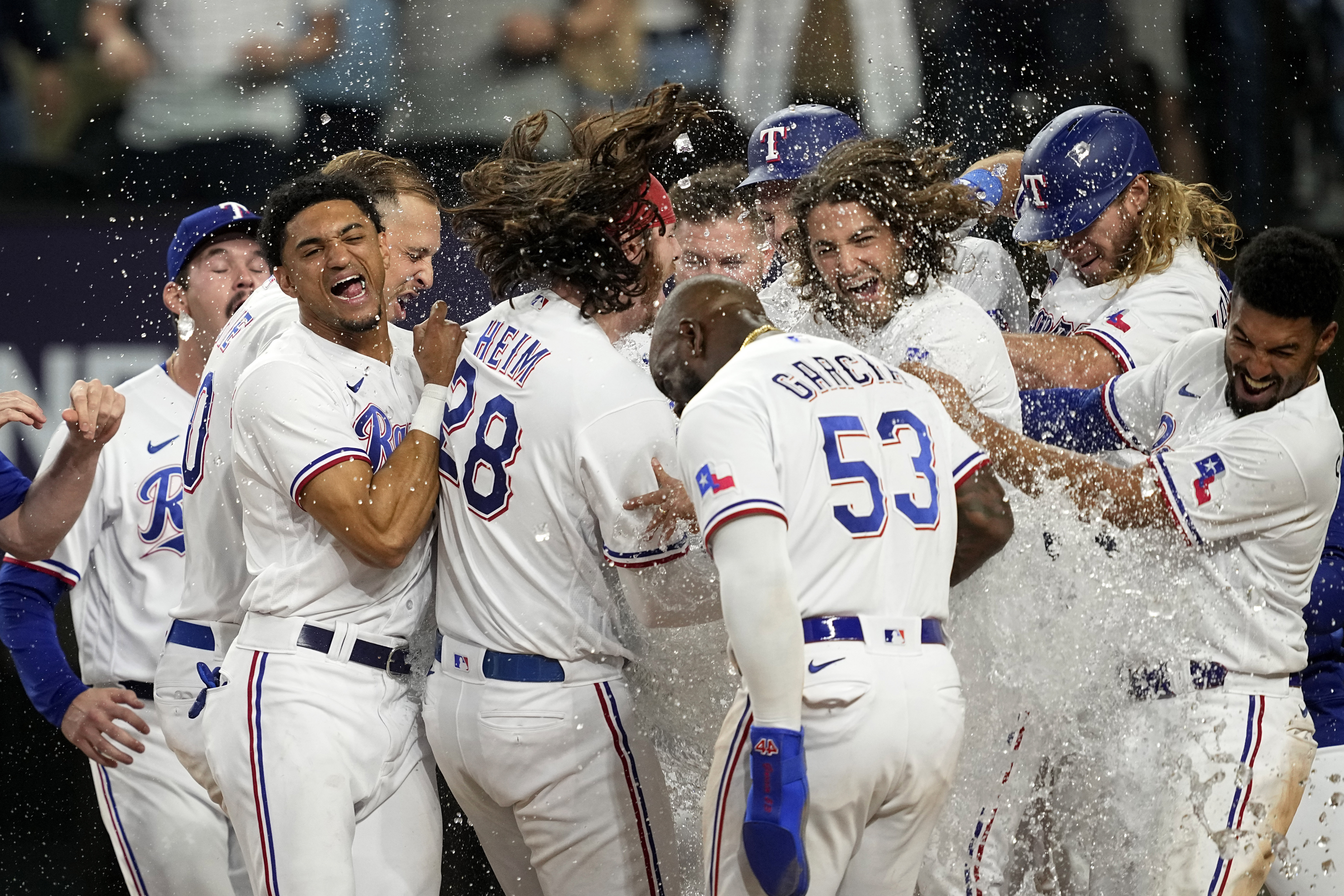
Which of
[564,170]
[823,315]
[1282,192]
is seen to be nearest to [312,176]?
[564,170]

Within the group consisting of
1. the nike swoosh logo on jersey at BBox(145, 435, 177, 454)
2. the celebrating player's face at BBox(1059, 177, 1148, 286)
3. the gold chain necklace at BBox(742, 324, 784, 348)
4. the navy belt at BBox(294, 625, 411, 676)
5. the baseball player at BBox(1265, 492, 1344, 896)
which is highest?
the celebrating player's face at BBox(1059, 177, 1148, 286)

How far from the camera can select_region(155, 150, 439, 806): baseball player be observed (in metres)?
3.85

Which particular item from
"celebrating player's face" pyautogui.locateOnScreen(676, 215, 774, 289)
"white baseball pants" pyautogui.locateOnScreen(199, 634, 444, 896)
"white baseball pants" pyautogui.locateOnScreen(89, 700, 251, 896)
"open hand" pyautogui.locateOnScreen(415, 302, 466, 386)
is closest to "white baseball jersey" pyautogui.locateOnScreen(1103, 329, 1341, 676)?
"open hand" pyautogui.locateOnScreen(415, 302, 466, 386)

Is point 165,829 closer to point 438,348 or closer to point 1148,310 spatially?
point 438,348

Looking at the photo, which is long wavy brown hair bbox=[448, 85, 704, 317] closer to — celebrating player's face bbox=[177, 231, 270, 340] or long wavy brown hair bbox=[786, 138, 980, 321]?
long wavy brown hair bbox=[786, 138, 980, 321]

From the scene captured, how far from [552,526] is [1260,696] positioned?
6.66 ft

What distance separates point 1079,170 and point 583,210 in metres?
2.29

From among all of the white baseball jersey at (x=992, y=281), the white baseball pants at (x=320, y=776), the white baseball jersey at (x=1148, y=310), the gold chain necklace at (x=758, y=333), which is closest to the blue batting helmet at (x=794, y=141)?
the white baseball jersey at (x=992, y=281)

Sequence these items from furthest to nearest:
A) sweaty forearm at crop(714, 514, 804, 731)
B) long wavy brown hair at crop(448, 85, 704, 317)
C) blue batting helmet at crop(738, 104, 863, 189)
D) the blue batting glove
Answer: the blue batting glove < blue batting helmet at crop(738, 104, 863, 189) < long wavy brown hair at crop(448, 85, 704, 317) < sweaty forearm at crop(714, 514, 804, 731)

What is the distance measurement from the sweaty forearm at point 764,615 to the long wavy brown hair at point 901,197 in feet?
5.71

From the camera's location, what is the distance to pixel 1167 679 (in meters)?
3.95

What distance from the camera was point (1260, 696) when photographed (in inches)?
151

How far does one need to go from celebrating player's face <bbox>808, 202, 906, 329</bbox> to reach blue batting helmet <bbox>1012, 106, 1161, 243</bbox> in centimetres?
105

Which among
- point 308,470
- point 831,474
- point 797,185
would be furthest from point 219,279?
point 831,474
